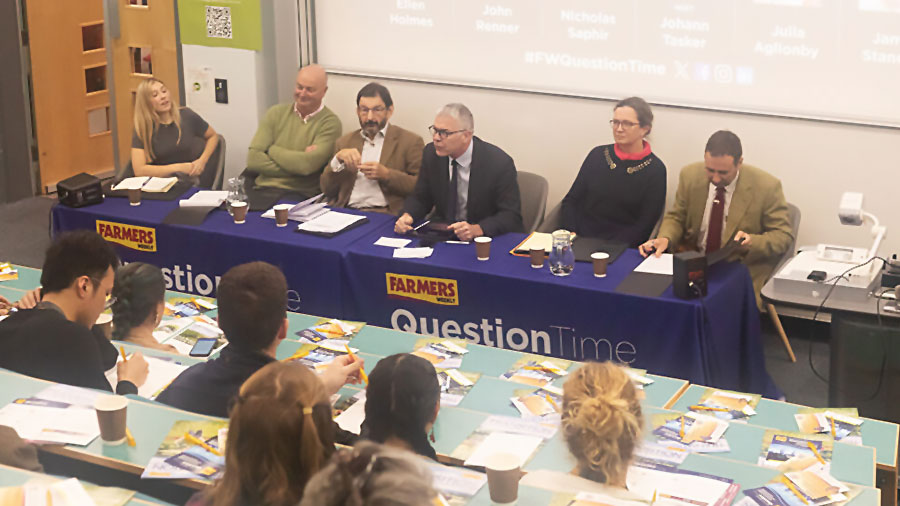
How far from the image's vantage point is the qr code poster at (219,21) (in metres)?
7.12

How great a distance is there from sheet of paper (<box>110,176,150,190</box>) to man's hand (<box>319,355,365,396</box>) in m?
2.90

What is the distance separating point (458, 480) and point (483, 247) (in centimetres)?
232

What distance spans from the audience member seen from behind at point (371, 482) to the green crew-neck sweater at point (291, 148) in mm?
4576

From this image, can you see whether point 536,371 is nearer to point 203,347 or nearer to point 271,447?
point 203,347

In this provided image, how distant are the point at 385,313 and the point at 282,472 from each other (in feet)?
9.35

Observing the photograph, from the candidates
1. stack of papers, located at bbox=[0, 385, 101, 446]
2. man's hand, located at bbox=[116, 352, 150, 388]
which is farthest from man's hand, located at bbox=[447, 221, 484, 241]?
stack of papers, located at bbox=[0, 385, 101, 446]

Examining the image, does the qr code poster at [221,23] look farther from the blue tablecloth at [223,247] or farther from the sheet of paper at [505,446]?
the sheet of paper at [505,446]

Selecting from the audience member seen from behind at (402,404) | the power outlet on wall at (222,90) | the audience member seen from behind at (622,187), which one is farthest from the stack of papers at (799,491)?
the power outlet on wall at (222,90)

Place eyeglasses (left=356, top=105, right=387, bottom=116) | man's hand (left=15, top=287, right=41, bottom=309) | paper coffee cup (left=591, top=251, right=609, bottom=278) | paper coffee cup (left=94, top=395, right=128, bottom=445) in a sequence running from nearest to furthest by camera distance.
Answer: paper coffee cup (left=94, top=395, right=128, bottom=445)
man's hand (left=15, top=287, right=41, bottom=309)
paper coffee cup (left=591, top=251, right=609, bottom=278)
eyeglasses (left=356, top=105, right=387, bottom=116)

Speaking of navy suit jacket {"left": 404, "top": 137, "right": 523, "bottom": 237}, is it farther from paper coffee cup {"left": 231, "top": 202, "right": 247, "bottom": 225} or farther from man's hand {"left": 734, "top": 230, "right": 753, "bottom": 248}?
man's hand {"left": 734, "top": 230, "right": 753, "bottom": 248}

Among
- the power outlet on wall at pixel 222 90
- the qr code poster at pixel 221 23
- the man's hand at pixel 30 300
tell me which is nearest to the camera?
the man's hand at pixel 30 300

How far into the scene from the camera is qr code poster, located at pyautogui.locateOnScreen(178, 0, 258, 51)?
7.02 m

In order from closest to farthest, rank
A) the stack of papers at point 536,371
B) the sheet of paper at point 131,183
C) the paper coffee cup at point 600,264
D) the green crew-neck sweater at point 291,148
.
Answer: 1. the stack of papers at point 536,371
2. the paper coffee cup at point 600,264
3. the sheet of paper at point 131,183
4. the green crew-neck sweater at point 291,148

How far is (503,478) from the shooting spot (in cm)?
261
